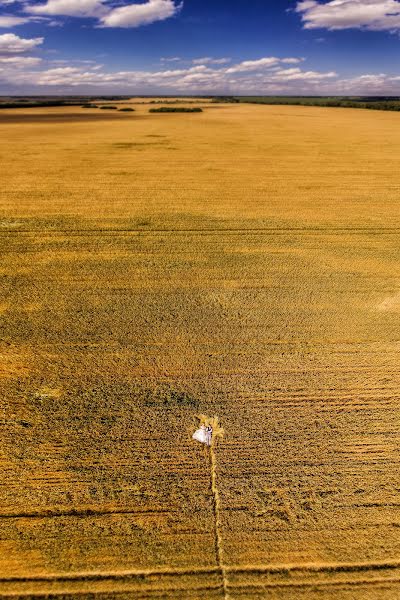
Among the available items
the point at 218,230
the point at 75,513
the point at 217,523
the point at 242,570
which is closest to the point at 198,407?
the point at 217,523

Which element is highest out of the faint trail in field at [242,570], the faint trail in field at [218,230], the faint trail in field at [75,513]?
the faint trail in field at [218,230]

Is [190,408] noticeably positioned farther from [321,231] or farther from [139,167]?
[139,167]

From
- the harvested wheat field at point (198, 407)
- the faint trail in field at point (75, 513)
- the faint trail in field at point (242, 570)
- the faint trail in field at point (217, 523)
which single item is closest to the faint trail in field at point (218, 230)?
the harvested wheat field at point (198, 407)

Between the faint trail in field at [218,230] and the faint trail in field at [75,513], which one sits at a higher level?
the faint trail in field at [218,230]

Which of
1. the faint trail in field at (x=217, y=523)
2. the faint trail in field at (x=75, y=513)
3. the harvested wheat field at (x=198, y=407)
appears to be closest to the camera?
the faint trail in field at (x=217, y=523)

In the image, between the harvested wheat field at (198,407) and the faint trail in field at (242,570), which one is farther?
the harvested wheat field at (198,407)

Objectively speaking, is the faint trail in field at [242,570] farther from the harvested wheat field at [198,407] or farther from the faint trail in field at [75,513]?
the faint trail in field at [75,513]

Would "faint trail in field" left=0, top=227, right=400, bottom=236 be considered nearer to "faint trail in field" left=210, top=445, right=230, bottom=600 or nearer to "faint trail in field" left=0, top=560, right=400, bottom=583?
"faint trail in field" left=210, top=445, right=230, bottom=600

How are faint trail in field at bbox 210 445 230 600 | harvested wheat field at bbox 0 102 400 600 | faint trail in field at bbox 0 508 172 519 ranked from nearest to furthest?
faint trail in field at bbox 210 445 230 600 < harvested wheat field at bbox 0 102 400 600 < faint trail in field at bbox 0 508 172 519

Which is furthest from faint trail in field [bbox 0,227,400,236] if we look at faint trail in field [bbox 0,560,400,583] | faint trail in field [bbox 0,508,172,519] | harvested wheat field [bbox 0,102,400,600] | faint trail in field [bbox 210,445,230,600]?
faint trail in field [bbox 0,560,400,583]

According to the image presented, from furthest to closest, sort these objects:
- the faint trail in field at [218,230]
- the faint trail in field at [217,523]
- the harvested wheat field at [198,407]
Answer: the faint trail in field at [218,230]
the harvested wheat field at [198,407]
the faint trail in field at [217,523]
